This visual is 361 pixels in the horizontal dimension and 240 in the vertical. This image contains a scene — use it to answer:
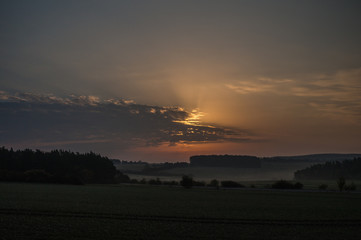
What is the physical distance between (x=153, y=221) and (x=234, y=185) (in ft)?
272

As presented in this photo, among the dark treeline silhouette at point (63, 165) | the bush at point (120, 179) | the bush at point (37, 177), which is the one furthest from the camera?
the bush at point (120, 179)

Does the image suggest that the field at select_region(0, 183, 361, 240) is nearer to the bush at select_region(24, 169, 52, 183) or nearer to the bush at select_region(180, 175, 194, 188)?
the bush at select_region(180, 175, 194, 188)

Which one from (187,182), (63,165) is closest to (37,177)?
(63,165)

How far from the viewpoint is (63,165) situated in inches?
5349

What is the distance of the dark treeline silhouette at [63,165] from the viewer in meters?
127

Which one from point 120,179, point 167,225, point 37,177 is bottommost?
point 120,179

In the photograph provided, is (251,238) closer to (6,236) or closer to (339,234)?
(339,234)

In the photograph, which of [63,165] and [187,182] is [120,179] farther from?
[187,182]

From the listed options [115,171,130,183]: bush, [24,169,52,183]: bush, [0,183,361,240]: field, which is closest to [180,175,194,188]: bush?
[24,169,52,183]: bush

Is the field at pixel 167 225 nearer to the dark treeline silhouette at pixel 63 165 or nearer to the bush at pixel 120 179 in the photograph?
the dark treeline silhouette at pixel 63 165

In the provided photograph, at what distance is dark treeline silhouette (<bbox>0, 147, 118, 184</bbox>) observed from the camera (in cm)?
12716

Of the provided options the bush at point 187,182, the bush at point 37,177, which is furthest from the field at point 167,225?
the bush at point 37,177

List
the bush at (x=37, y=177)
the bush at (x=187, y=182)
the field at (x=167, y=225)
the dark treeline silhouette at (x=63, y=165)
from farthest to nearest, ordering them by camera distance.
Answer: the dark treeline silhouette at (x=63, y=165)
the bush at (x=37, y=177)
the bush at (x=187, y=182)
the field at (x=167, y=225)

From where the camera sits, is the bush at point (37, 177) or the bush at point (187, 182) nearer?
the bush at point (187, 182)
